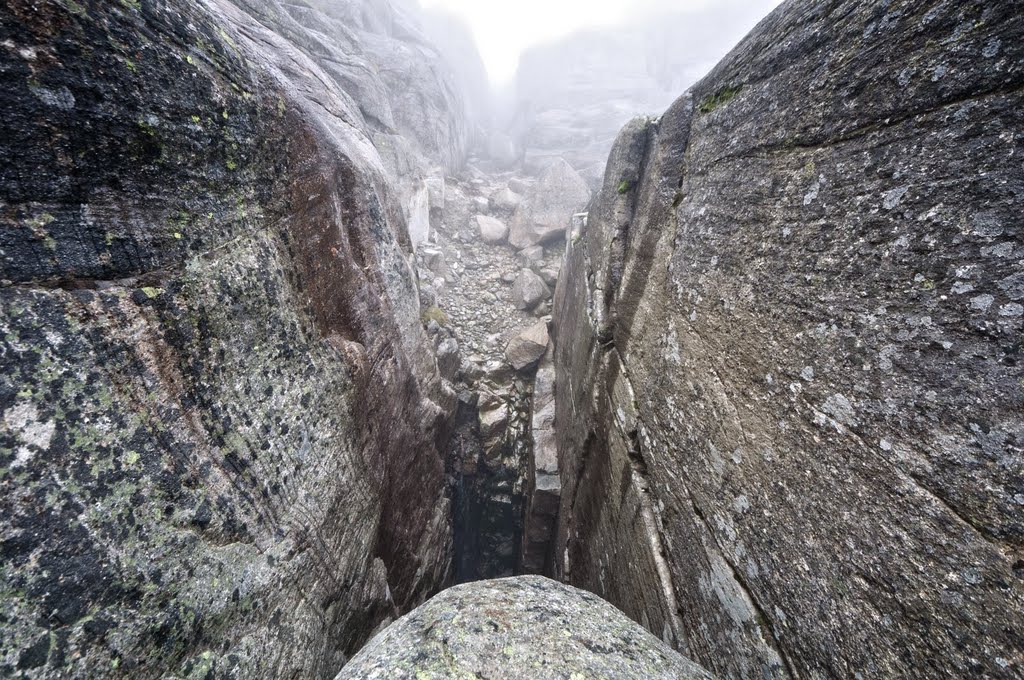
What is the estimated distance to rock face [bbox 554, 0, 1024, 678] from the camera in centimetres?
155

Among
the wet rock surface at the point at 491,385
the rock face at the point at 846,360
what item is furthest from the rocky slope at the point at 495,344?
the rock face at the point at 846,360

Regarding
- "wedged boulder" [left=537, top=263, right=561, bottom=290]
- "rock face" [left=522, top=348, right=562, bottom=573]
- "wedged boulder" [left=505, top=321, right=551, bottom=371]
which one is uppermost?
"wedged boulder" [left=537, top=263, right=561, bottom=290]

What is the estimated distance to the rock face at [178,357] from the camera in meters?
1.92

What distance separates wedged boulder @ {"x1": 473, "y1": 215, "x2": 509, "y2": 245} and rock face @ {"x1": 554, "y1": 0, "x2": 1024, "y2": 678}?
11.5 meters

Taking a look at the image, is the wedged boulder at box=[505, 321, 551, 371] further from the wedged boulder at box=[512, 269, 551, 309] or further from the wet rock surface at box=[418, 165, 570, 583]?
the wedged boulder at box=[512, 269, 551, 309]

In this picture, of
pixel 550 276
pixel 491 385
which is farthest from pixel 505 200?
pixel 491 385

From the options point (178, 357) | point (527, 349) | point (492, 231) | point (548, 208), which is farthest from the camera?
point (492, 231)

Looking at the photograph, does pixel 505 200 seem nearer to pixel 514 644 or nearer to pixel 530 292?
pixel 530 292

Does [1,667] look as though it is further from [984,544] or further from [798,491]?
[984,544]

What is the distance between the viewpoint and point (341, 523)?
3.79m

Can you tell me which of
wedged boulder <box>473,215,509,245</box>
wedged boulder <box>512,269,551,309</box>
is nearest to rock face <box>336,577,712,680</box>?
wedged boulder <box>512,269,551,309</box>

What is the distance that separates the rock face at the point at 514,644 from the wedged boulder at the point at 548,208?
12.8 m

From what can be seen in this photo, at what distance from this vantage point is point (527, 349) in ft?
31.1

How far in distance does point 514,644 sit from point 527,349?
24.6 feet
